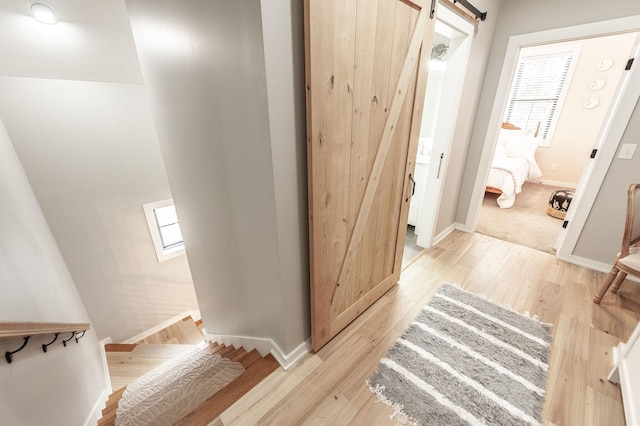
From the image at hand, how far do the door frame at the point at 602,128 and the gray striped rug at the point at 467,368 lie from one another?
1.31 m

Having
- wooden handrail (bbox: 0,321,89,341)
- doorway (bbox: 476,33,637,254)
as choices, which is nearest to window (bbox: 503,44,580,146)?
doorway (bbox: 476,33,637,254)

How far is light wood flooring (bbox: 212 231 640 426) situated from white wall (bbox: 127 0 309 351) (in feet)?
0.91

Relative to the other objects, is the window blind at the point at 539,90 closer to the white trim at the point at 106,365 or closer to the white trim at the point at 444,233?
the white trim at the point at 444,233

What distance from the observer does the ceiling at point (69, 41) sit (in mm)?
1697

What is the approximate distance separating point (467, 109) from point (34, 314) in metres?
3.91

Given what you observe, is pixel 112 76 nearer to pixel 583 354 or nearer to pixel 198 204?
pixel 198 204

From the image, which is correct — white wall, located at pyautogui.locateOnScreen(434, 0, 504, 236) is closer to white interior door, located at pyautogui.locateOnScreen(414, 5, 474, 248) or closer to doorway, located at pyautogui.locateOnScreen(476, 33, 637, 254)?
white interior door, located at pyautogui.locateOnScreen(414, 5, 474, 248)

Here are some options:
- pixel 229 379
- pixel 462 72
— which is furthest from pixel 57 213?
pixel 462 72

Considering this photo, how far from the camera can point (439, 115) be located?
90.2 inches

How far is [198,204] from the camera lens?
5.87ft

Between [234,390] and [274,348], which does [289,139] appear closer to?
[274,348]

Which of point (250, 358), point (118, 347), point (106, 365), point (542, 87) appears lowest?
point (118, 347)

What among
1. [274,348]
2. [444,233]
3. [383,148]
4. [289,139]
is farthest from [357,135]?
[444,233]

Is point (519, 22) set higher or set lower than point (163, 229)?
higher
